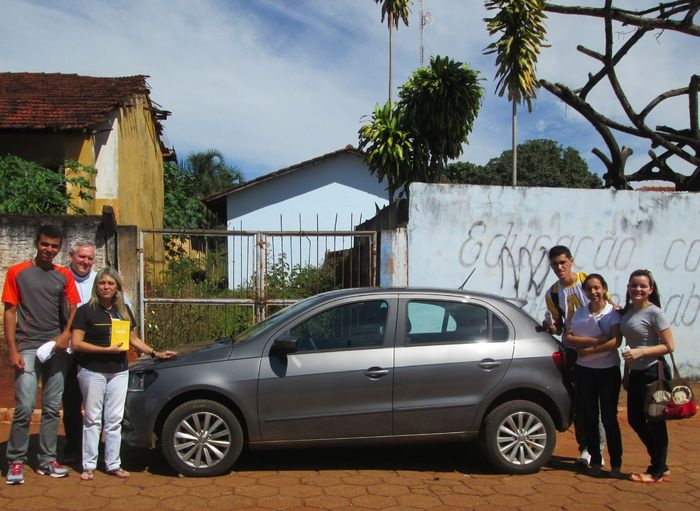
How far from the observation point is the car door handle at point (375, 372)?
487 cm

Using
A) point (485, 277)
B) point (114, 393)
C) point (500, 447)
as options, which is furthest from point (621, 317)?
point (114, 393)

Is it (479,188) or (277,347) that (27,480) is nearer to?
(277,347)

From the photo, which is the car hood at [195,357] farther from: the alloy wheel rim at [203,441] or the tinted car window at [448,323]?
the tinted car window at [448,323]

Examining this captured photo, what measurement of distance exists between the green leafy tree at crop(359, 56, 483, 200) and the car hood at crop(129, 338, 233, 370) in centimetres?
676

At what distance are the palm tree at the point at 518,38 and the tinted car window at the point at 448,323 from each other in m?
9.60

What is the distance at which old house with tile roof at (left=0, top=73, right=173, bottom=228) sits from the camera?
12.4m

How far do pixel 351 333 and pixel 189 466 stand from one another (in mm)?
1593

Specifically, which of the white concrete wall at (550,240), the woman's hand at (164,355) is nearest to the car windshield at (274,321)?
the woman's hand at (164,355)

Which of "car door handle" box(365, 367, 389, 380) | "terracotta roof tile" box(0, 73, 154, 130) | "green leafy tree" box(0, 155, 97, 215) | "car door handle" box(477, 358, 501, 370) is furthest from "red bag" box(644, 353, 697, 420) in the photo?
"terracotta roof tile" box(0, 73, 154, 130)

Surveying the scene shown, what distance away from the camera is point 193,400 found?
4793mm

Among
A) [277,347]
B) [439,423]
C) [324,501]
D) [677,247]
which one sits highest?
[677,247]

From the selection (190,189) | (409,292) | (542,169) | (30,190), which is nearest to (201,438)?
(409,292)

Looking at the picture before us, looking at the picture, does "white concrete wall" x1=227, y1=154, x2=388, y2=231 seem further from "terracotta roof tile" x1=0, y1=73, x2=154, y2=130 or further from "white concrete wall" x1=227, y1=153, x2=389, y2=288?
"terracotta roof tile" x1=0, y1=73, x2=154, y2=130

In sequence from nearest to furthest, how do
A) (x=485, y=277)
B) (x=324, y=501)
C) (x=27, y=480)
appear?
(x=324, y=501) < (x=27, y=480) < (x=485, y=277)
